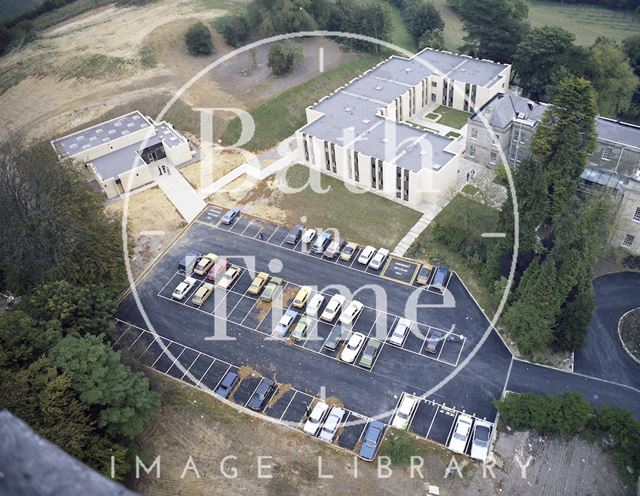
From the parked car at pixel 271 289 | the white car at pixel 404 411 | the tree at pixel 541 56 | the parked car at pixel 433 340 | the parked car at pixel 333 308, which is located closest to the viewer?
the white car at pixel 404 411

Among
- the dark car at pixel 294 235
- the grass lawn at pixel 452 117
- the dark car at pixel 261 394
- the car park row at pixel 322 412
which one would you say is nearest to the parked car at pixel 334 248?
the dark car at pixel 294 235

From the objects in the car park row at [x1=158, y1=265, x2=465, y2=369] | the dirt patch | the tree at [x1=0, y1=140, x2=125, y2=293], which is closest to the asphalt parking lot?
the car park row at [x1=158, y1=265, x2=465, y2=369]

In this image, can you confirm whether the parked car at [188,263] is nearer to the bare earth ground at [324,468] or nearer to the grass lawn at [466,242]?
the bare earth ground at [324,468]

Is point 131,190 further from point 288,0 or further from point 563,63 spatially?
point 563,63

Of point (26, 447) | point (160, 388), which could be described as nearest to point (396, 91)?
point (160, 388)

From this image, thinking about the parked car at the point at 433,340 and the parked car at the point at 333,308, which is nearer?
the parked car at the point at 433,340

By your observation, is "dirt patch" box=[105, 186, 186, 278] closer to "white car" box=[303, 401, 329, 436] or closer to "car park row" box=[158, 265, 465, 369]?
"car park row" box=[158, 265, 465, 369]

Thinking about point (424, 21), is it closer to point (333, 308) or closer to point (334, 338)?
point (333, 308)
